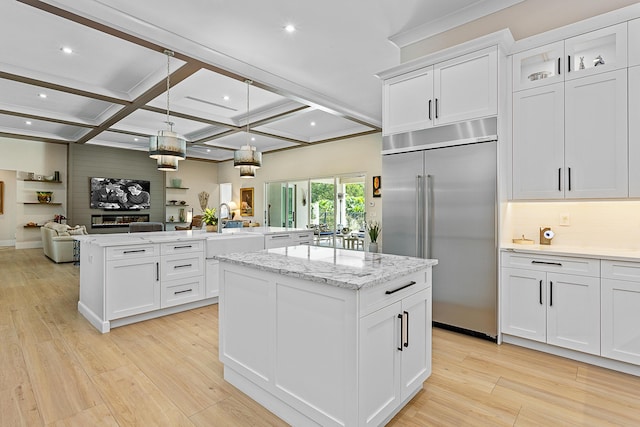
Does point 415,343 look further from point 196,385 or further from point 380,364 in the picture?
point 196,385

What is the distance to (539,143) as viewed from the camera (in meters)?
2.83

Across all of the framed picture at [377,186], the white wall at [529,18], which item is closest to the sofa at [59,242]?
the framed picture at [377,186]

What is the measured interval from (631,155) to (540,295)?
1.27 m

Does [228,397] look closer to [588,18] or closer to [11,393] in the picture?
[11,393]

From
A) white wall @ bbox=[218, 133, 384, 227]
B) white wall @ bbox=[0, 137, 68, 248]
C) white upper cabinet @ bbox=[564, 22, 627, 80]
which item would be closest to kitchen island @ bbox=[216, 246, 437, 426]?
white upper cabinet @ bbox=[564, 22, 627, 80]

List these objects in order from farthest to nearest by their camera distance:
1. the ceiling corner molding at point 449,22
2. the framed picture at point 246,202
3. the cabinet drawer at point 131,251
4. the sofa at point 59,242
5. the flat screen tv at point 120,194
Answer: the framed picture at point 246,202 < the flat screen tv at point 120,194 < the sofa at point 59,242 < the cabinet drawer at point 131,251 < the ceiling corner molding at point 449,22

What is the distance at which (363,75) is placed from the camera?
467 centimetres

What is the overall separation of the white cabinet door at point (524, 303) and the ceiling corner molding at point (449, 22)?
246 centimetres

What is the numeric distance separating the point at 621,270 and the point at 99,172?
36.3 ft

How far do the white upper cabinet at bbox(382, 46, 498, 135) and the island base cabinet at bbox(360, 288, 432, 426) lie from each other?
185 cm

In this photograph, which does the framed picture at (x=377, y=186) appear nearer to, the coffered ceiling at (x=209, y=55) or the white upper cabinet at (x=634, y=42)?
the coffered ceiling at (x=209, y=55)

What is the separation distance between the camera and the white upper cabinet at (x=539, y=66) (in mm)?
2729

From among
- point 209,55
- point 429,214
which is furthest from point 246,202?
point 429,214

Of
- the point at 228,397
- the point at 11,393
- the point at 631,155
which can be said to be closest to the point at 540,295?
the point at 631,155
